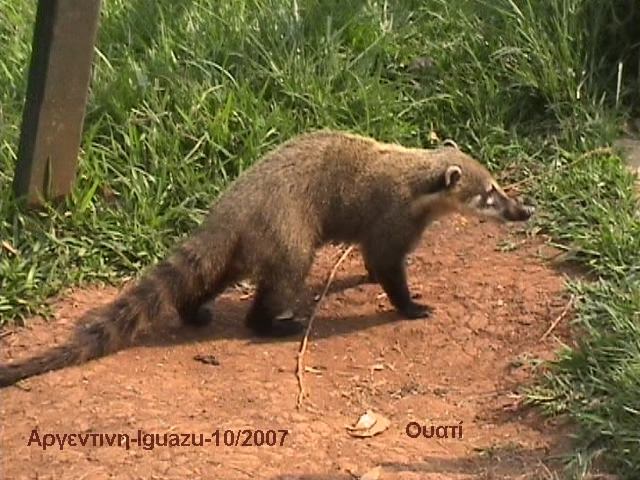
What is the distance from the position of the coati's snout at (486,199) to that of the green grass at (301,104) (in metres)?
0.23

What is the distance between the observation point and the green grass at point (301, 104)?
5.40 metres

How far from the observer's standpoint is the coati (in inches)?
190

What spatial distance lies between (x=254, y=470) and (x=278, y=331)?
981 mm

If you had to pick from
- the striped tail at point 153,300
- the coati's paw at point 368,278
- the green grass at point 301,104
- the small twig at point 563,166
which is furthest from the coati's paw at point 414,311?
the small twig at point 563,166

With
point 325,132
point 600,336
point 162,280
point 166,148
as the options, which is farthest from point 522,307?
point 166,148

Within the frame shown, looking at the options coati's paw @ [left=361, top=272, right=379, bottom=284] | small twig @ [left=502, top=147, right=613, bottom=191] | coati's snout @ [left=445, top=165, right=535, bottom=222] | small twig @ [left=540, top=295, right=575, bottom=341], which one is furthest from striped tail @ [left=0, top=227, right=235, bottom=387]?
small twig @ [left=502, top=147, right=613, bottom=191]

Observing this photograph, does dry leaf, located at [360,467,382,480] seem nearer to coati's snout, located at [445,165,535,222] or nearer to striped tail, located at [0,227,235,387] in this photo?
striped tail, located at [0,227,235,387]

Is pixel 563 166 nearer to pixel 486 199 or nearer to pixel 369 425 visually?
pixel 486 199

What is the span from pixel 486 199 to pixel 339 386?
46.9 inches

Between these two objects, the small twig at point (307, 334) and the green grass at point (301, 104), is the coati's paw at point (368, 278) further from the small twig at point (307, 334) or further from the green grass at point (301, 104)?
the green grass at point (301, 104)

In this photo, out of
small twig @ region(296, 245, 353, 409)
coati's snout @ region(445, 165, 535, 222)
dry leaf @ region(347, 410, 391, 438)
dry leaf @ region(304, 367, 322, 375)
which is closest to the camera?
dry leaf @ region(347, 410, 391, 438)

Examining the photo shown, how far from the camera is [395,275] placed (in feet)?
16.7

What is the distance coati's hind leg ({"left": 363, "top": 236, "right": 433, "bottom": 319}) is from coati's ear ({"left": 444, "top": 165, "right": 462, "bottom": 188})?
0.32m

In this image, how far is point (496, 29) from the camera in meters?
6.35
